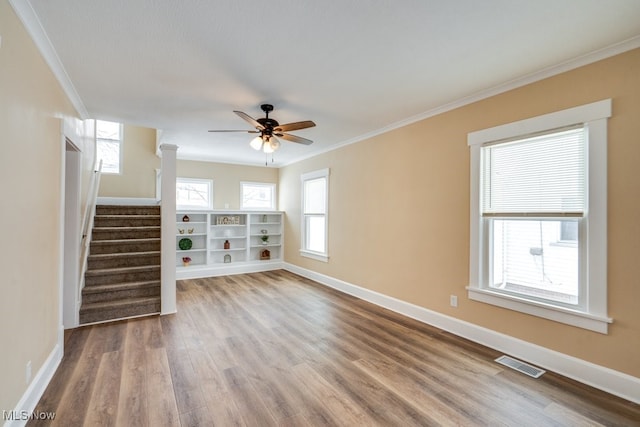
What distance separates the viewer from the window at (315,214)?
577 cm

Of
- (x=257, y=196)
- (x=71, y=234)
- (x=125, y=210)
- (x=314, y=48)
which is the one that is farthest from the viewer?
(x=257, y=196)

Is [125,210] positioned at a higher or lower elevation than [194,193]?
lower

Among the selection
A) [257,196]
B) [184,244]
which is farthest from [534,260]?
[257,196]

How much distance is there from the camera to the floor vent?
Result: 2.53 metres

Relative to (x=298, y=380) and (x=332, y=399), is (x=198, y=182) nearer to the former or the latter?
(x=298, y=380)

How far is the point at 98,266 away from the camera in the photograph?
417 centimetres

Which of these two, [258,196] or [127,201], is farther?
[258,196]

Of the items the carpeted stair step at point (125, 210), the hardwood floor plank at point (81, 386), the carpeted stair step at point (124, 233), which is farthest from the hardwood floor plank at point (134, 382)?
the carpeted stair step at point (125, 210)

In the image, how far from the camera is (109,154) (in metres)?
6.36

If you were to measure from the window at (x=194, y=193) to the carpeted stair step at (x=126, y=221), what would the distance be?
1500mm

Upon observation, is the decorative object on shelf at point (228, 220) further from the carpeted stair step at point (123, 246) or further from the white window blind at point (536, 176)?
the white window blind at point (536, 176)

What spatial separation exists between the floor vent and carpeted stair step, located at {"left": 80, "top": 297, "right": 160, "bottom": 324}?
13.8ft

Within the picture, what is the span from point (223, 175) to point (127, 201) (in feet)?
6.73

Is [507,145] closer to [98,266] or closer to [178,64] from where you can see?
[178,64]
